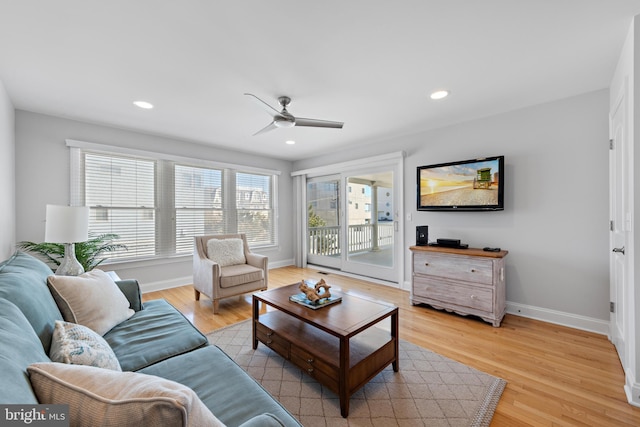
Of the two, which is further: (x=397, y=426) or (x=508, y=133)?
(x=508, y=133)

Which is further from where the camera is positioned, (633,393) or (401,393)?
(401,393)

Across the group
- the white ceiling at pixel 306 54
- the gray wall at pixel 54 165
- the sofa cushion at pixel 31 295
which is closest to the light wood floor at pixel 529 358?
the gray wall at pixel 54 165

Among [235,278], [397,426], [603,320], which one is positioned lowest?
[397,426]

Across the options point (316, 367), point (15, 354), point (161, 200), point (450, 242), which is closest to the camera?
point (15, 354)

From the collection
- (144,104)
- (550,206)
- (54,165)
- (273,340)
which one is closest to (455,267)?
(550,206)

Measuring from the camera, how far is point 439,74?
2.31 metres

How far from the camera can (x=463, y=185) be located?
3.31 meters

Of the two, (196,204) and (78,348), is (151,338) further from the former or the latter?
(196,204)

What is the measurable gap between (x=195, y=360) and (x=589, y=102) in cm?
405

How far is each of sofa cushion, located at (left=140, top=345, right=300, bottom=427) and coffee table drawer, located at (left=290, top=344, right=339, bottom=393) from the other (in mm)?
593

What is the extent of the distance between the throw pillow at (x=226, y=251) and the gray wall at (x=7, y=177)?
6.07ft

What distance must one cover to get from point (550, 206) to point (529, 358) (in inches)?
64.2

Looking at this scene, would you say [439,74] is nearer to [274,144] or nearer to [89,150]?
[274,144]

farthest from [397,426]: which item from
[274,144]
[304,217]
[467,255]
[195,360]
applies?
[304,217]
